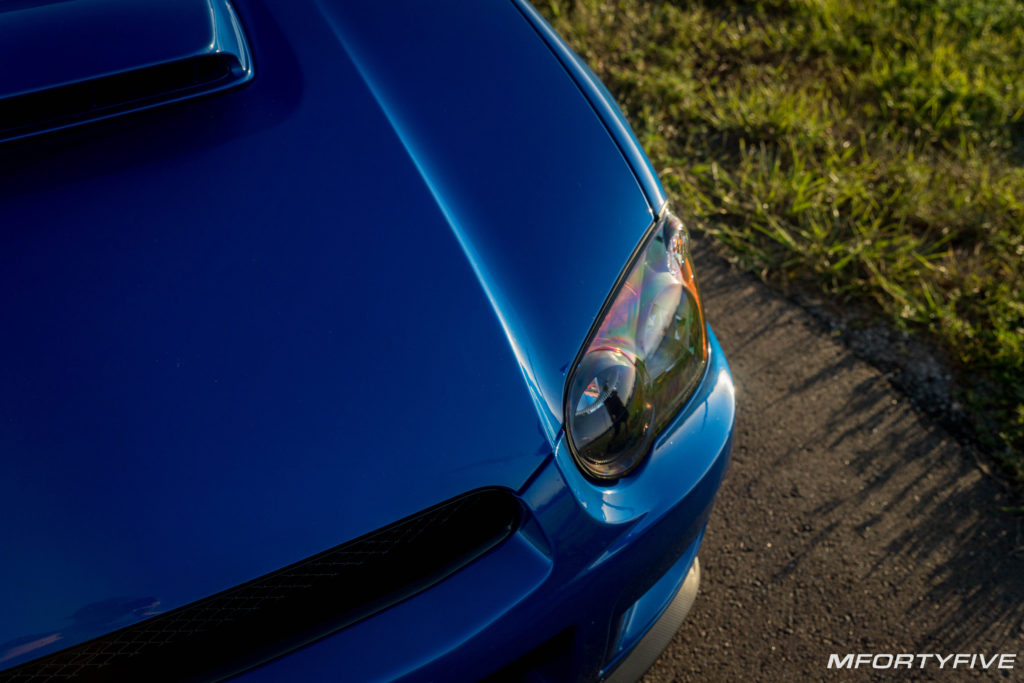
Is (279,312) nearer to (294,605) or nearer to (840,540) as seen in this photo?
(294,605)

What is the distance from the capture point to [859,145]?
2.87 meters

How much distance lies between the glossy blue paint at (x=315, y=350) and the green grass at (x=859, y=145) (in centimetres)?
130

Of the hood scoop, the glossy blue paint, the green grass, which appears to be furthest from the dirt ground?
the hood scoop

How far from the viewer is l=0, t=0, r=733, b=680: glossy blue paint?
0.94 meters

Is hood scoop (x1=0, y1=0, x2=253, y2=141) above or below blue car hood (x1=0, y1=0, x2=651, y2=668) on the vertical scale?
above

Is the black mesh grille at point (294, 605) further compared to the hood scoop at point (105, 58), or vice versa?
the hood scoop at point (105, 58)

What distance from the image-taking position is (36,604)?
875 millimetres

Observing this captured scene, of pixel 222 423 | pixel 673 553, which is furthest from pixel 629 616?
pixel 222 423

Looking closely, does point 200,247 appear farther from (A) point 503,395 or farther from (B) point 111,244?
(A) point 503,395

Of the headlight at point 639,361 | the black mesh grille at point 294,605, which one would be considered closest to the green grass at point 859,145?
the headlight at point 639,361

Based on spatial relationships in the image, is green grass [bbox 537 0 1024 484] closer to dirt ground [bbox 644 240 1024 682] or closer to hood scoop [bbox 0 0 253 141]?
dirt ground [bbox 644 240 1024 682]

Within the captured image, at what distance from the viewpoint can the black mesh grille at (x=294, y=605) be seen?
92 cm

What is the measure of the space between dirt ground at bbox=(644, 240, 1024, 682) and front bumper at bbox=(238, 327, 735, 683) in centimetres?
56

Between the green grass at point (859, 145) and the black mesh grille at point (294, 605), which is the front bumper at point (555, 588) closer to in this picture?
the black mesh grille at point (294, 605)
